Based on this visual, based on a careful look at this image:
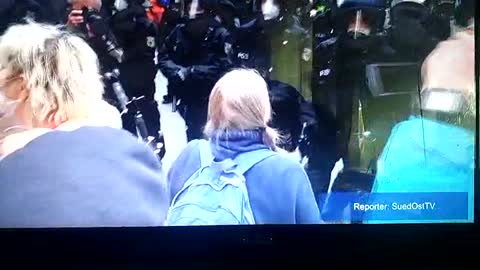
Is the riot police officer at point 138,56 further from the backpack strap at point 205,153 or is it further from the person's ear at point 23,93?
the person's ear at point 23,93

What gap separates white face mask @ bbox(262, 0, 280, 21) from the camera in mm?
1578

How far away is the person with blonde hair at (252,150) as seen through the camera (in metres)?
1.57

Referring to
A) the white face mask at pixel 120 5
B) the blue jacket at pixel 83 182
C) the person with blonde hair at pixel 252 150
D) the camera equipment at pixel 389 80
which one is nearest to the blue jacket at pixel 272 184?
the person with blonde hair at pixel 252 150

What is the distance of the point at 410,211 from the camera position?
1.61m

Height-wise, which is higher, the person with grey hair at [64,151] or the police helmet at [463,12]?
the police helmet at [463,12]

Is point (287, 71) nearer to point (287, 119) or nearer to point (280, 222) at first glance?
point (287, 119)

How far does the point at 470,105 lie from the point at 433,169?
17cm

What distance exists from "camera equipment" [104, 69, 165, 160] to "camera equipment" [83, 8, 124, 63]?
0.04m

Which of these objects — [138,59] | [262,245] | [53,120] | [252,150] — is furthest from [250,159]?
[53,120]

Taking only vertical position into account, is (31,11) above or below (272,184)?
above

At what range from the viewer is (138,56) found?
1.56 m

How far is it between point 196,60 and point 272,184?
0.32m

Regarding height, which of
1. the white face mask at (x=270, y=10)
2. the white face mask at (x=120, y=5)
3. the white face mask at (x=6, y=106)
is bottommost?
the white face mask at (x=6, y=106)

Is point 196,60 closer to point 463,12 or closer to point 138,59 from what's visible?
point 138,59
